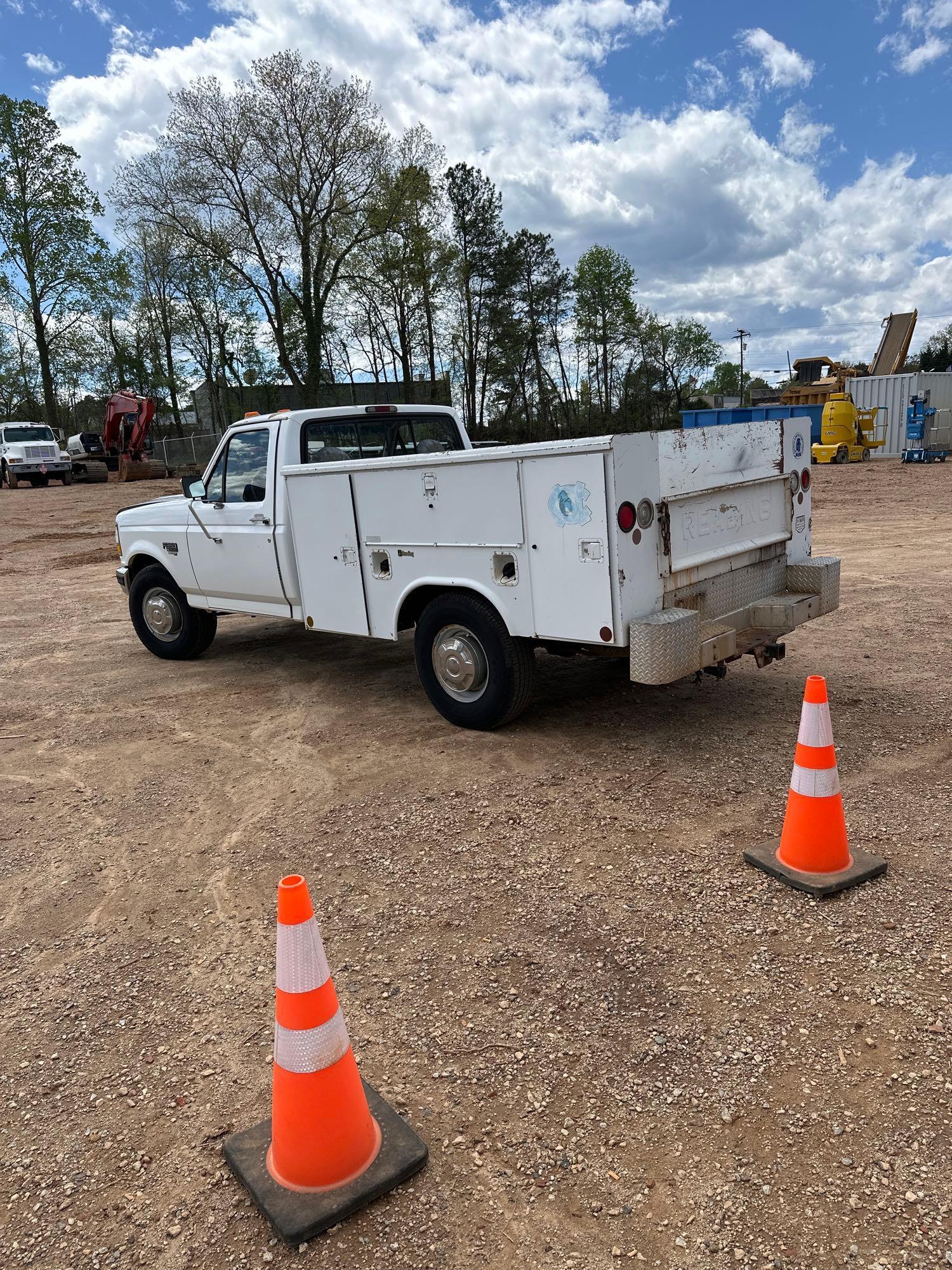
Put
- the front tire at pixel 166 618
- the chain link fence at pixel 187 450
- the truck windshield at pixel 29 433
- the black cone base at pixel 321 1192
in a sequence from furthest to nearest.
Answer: the chain link fence at pixel 187 450 < the truck windshield at pixel 29 433 < the front tire at pixel 166 618 < the black cone base at pixel 321 1192

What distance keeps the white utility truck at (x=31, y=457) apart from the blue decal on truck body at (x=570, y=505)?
33.5 meters

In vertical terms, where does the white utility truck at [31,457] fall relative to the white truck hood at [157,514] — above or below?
above

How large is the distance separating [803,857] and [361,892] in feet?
6.29

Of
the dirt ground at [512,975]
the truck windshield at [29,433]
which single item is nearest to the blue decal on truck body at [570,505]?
the dirt ground at [512,975]

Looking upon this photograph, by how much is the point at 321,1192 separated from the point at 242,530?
5437 mm

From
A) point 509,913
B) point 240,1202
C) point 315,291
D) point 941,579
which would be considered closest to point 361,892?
→ point 509,913

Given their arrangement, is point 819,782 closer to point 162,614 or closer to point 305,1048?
point 305,1048

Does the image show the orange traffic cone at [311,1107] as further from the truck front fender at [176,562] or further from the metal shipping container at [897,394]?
the metal shipping container at [897,394]

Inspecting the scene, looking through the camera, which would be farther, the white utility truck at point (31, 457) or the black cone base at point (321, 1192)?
the white utility truck at point (31, 457)

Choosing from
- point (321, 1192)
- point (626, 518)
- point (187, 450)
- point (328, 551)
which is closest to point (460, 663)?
point (328, 551)

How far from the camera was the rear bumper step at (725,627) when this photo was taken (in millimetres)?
4527

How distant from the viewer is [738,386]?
10875 centimetres

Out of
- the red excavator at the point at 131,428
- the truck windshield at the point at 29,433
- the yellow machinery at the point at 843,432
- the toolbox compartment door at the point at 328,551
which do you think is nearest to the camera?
the toolbox compartment door at the point at 328,551

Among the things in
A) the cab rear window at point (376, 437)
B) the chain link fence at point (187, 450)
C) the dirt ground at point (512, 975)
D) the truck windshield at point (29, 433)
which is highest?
the truck windshield at point (29, 433)
